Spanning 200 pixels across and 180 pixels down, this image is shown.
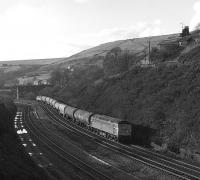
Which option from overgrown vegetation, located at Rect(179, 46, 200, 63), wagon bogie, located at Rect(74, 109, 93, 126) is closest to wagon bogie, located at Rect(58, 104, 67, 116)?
wagon bogie, located at Rect(74, 109, 93, 126)

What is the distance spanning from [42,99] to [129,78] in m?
69.5

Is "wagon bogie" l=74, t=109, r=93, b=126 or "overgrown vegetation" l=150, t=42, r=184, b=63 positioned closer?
"wagon bogie" l=74, t=109, r=93, b=126

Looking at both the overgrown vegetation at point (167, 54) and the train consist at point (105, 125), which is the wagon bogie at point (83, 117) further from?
the overgrown vegetation at point (167, 54)

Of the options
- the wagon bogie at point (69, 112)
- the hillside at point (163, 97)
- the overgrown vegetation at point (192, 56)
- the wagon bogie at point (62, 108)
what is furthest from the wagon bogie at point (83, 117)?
the overgrown vegetation at point (192, 56)

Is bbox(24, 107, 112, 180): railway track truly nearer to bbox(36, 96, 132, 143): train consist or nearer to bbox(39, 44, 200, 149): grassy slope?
bbox(36, 96, 132, 143): train consist

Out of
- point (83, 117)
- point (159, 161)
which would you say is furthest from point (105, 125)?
point (159, 161)

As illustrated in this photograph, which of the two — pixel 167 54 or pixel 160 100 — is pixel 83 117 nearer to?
pixel 160 100

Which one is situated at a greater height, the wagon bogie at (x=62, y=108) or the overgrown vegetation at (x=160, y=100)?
the overgrown vegetation at (x=160, y=100)

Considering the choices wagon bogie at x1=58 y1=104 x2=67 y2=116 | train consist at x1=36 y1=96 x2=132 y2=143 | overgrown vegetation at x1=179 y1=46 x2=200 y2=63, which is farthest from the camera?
wagon bogie at x1=58 y1=104 x2=67 y2=116

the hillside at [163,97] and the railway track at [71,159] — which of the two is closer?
the railway track at [71,159]

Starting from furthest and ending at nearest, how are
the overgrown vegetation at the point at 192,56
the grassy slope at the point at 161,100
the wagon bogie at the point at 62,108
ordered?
the wagon bogie at the point at 62,108, the overgrown vegetation at the point at 192,56, the grassy slope at the point at 161,100

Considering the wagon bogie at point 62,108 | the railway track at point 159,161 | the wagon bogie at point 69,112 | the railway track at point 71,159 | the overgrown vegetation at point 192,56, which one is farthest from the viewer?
the wagon bogie at point 62,108

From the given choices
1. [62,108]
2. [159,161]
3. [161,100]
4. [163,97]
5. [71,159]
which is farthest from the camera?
[62,108]

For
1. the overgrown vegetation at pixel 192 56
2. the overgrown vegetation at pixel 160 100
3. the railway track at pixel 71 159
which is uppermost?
the overgrown vegetation at pixel 192 56
